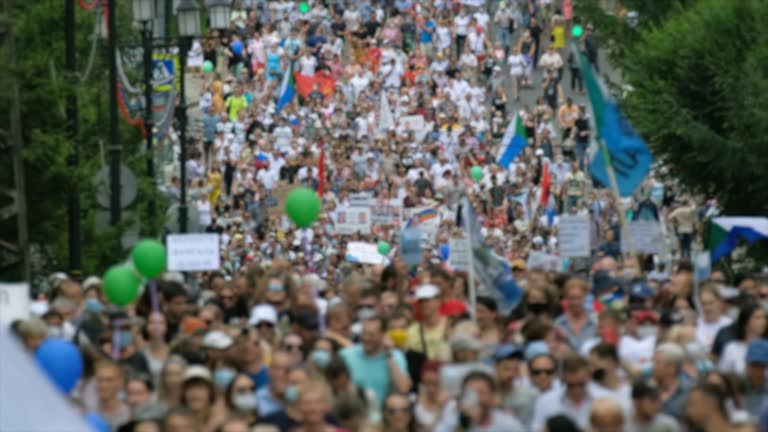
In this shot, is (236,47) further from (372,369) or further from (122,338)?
(372,369)

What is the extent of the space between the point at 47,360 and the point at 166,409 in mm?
1400

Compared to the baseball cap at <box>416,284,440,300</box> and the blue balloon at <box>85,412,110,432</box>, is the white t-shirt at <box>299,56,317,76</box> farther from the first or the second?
the blue balloon at <box>85,412,110,432</box>

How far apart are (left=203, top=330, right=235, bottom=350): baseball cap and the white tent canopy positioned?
3352mm

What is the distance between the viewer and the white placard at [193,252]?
22406 mm

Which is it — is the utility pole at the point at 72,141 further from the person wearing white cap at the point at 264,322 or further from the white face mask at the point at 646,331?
the white face mask at the point at 646,331

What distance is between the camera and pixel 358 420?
13125mm

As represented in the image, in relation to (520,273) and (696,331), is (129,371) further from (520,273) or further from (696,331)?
(520,273)

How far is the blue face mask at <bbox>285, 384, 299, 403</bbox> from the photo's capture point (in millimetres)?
13141

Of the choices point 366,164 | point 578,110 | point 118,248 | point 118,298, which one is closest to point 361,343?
point 118,298

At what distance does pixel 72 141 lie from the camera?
27.2m

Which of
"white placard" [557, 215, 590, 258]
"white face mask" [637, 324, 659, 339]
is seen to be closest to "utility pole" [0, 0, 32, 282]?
"white placard" [557, 215, 590, 258]

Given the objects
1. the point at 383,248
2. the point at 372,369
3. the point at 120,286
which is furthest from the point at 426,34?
the point at 372,369

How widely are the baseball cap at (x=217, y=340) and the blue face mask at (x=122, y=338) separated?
26.5 inches

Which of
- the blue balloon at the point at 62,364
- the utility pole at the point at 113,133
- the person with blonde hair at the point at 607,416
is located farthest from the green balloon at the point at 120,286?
the utility pole at the point at 113,133
